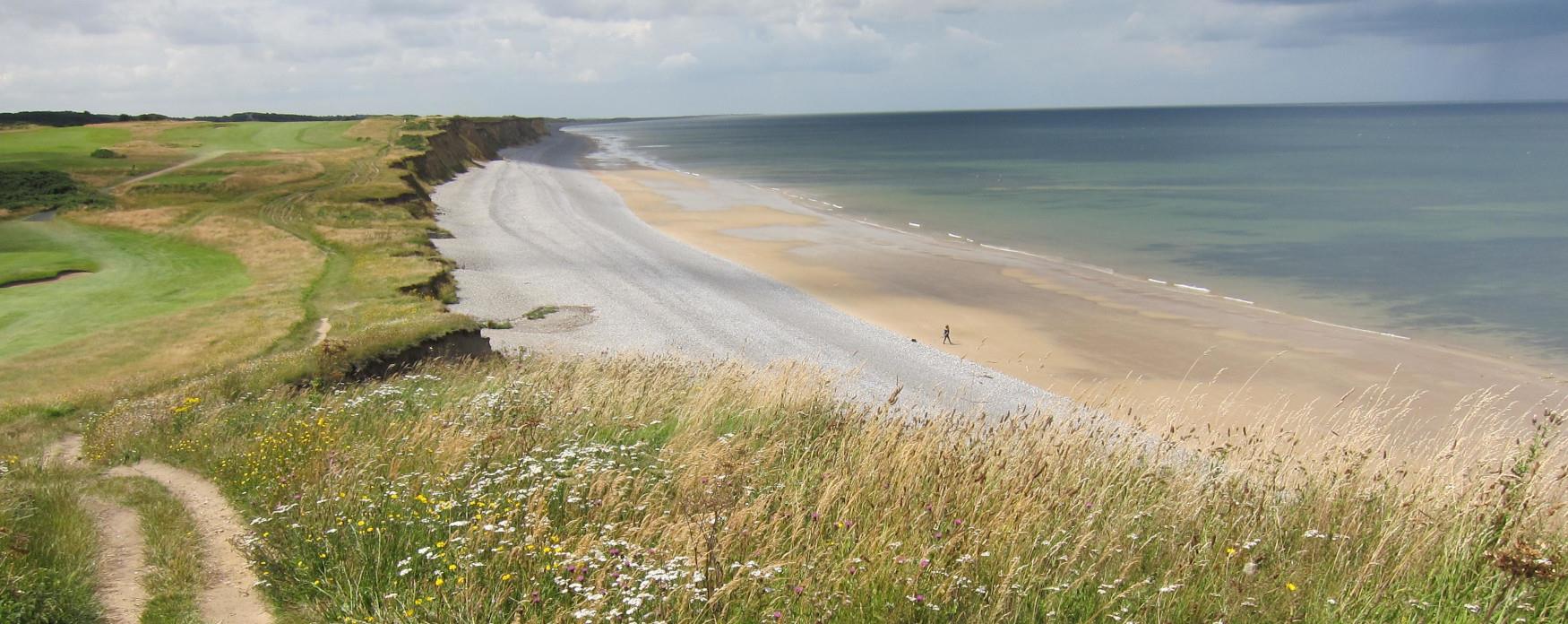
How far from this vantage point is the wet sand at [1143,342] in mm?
19422

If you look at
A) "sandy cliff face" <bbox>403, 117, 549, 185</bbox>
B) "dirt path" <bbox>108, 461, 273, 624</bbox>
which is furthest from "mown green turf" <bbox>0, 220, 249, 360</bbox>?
"sandy cliff face" <bbox>403, 117, 549, 185</bbox>

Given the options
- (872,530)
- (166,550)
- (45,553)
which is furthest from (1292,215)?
(45,553)

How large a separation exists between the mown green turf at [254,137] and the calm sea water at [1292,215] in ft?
120

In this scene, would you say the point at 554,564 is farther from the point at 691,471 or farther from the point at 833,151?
the point at 833,151

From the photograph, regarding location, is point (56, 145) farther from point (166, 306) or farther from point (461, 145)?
point (166, 306)

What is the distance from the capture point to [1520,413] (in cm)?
1941

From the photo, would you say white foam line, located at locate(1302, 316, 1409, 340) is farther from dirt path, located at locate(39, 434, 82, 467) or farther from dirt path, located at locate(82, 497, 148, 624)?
dirt path, located at locate(39, 434, 82, 467)

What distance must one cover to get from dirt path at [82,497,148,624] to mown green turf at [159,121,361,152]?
215ft

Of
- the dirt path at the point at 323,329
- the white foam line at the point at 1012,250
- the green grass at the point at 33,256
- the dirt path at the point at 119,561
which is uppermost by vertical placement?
the dirt path at the point at 119,561

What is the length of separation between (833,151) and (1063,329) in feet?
361

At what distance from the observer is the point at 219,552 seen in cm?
697

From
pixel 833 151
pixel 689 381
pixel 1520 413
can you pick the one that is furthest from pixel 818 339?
pixel 833 151

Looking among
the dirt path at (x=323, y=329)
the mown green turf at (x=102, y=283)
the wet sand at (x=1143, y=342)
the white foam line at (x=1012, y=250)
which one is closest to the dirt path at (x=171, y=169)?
the mown green turf at (x=102, y=283)

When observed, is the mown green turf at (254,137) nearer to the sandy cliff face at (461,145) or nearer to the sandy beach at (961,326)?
the sandy cliff face at (461,145)
